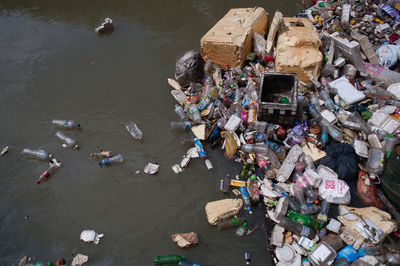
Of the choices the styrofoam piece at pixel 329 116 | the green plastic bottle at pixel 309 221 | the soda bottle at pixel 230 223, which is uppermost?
the styrofoam piece at pixel 329 116

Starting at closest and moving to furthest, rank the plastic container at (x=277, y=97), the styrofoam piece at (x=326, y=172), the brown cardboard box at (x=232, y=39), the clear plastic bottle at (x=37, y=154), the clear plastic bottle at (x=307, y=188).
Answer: the clear plastic bottle at (x=307, y=188) < the styrofoam piece at (x=326, y=172) < the plastic container at (x=277, y=97) < the clear plastic bottle at (x=37, y=154) < the brown cardboard box at (x=232, y=39)

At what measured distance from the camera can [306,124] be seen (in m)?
4.28

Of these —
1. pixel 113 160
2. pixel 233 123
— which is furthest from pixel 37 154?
pixel 233 123

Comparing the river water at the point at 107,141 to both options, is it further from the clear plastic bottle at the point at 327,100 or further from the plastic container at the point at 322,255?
the clear plastic bottle at the point at 327,100

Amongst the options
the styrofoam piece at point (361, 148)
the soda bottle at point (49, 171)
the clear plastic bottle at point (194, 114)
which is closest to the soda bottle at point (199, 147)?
Answer: the clear plastic bottle at point (194, 114)

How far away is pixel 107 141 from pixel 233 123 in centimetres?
224

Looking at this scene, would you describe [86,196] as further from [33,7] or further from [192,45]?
[33,7]

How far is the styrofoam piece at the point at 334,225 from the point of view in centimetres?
320

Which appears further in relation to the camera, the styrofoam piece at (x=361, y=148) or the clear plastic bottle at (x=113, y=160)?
the clear plastic bottle at (x=113, y=160)

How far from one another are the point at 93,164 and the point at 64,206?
0.77 m

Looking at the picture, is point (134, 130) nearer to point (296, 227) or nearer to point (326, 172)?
point (296, 227)

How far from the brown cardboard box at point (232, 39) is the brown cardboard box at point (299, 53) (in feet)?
2.00

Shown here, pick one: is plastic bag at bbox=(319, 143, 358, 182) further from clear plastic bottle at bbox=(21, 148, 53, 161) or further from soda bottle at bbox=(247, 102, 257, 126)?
clear plastic bottle at bbox=(21, 148, 53, 161)

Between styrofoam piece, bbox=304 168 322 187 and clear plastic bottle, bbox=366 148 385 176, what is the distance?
0.73m
